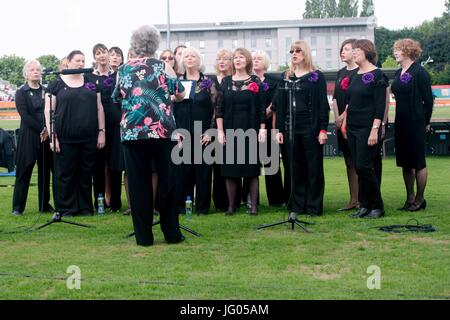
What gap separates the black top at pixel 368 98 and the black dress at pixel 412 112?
0.74 m

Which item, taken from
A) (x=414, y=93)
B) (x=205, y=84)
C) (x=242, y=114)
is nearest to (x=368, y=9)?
(x=414, y=93)

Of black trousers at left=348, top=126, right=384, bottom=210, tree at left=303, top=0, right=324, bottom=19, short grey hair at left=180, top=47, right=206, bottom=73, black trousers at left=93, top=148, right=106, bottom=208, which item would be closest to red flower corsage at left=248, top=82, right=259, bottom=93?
short grey hair at left=180, top=47, right=206, bottom=73

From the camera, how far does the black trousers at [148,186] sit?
7.98 m

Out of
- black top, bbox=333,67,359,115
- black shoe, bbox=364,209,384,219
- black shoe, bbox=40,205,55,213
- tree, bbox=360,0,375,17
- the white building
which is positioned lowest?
black shoe, bbox=40,205,55,213

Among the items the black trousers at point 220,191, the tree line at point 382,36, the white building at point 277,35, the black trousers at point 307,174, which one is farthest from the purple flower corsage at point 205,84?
the white building at point 277,35

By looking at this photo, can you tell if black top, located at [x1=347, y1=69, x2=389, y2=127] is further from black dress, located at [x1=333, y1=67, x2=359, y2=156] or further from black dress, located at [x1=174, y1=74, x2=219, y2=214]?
Result: black dress, located at [x1=174, y1=74, x2=219, y2=214]

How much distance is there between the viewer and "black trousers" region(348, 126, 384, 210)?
32.2 feet

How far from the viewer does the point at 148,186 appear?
8.03 metres

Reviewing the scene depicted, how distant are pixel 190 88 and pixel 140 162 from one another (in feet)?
6.09

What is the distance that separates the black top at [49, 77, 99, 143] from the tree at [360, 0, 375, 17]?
115 metres

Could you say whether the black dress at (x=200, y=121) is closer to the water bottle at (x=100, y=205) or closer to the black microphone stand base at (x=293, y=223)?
the water bottle at (x=100, y=205)

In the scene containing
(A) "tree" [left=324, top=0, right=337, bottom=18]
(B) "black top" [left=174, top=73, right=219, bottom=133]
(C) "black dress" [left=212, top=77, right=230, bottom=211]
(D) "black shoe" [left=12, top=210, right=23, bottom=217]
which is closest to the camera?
(B) "black top" [left=174, top=73, right=219, bottom=133]

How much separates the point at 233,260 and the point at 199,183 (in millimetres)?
3667
